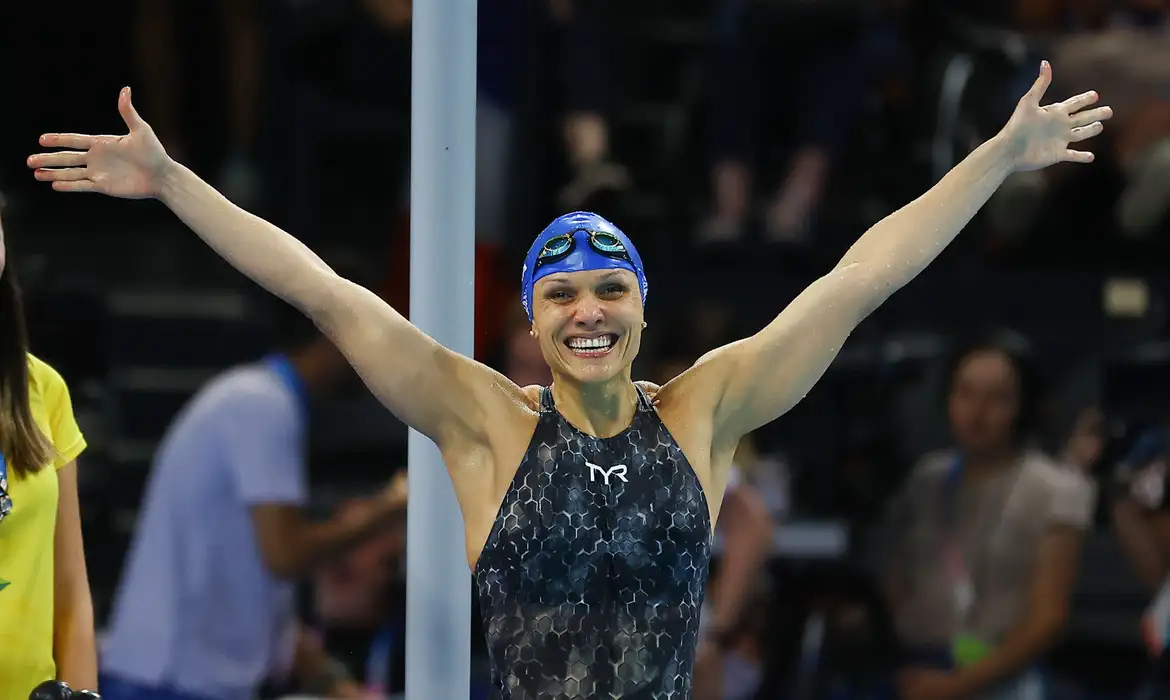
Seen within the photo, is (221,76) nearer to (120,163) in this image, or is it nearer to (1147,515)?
(1147,515)

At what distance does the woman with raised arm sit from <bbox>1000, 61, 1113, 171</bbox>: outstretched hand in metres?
0.50

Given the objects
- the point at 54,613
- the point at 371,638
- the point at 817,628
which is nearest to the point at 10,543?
the point at 54,613

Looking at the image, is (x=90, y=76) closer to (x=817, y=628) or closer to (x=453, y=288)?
(x=817, y=628)

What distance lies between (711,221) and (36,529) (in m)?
4.23

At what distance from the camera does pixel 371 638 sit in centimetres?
570

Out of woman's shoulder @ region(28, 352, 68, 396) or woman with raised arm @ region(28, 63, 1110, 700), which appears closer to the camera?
woman with raised arm @ region(28, 63, 1110, 700)

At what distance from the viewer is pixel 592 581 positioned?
2.86 meters

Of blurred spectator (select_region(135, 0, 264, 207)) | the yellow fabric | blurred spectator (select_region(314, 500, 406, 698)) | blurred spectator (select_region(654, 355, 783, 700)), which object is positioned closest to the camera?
the yellow fabric

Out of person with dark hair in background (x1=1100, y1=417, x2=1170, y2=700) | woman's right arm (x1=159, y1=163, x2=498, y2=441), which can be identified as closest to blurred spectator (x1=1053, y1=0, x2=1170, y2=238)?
person with dark hair in background (x1=1100, y1=417, x2=1170, y2=700)

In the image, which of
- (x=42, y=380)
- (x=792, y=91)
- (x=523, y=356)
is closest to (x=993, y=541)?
(x=523, y=356)

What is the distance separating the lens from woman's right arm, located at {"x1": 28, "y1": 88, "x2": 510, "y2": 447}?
2902mm

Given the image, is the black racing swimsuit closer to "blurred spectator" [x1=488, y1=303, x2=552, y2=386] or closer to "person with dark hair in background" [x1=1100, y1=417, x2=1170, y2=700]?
"blurred spectator" [x1=488, y1=303, x2=552, y2=386]

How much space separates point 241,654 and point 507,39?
2.51 m

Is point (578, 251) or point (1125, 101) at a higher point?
point (1125, 101)
